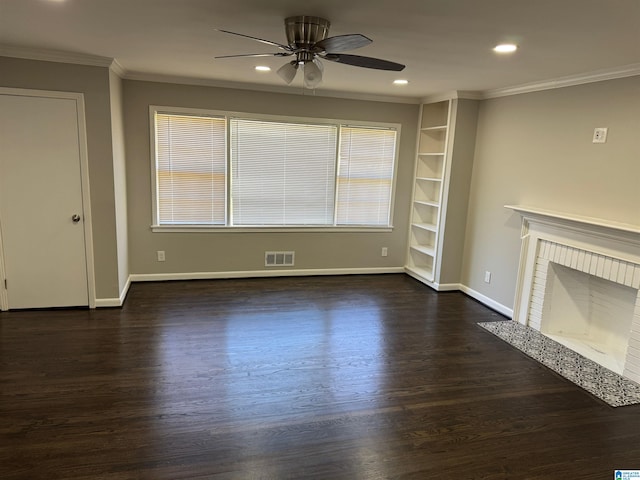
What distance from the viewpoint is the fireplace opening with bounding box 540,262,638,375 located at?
3553 millimetres

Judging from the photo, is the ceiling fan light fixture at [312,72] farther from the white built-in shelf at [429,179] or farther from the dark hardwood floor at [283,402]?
the white built-in shelf at [429,179]

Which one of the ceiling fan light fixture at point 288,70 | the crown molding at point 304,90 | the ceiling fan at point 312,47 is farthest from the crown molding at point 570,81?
the ceiling fan light fixture at point 288,70

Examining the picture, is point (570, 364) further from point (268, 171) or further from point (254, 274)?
point (268, 171)

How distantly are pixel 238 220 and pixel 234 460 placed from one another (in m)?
3.50

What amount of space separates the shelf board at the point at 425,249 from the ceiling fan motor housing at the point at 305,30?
3.57 metres

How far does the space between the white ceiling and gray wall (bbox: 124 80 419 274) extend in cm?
82

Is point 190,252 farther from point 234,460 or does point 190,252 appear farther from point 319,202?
point 234,460

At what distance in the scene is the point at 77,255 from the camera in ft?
13.4

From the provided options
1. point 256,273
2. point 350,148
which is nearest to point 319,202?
point 350,148

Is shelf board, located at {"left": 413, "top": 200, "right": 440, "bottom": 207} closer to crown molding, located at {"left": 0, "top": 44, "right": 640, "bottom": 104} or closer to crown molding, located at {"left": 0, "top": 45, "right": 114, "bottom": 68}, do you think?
crown molding, located at {"left": 0, "top": 44, "right": 640, "bottom": 104}

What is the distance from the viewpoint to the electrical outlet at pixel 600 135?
3.43 metres

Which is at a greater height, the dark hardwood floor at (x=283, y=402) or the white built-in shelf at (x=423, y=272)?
the white built-in shelf at (x=423, y=272)

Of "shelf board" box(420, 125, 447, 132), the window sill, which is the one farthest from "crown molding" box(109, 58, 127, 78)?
"shelf board" box(420, 125, 447, 132)

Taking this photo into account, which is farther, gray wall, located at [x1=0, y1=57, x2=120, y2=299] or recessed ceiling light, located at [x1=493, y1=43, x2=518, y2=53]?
gray wall, located at [x1=0, y1=57, x2=120, y2=299]
